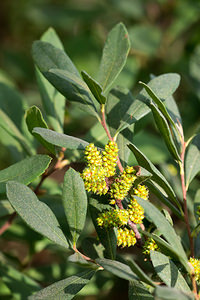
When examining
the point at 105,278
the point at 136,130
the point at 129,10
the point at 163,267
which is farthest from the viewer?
the point at 129,10

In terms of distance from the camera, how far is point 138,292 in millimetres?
783

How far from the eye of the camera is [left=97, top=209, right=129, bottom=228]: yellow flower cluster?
738 millimetres

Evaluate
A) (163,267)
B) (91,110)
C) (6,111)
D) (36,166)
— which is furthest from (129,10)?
(163,267)

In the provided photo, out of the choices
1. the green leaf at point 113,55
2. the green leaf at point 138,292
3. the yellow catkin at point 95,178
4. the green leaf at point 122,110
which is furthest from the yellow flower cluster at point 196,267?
the green leaf at point 113,55

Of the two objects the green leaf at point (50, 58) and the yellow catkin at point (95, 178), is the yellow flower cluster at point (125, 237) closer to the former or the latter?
the yellow catkin at point (95, 178)

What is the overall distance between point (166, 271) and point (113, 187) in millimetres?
185

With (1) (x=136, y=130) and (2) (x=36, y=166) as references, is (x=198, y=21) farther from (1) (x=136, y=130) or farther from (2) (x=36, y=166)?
(2) (x=36, y=166)

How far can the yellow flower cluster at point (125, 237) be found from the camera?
757 mm

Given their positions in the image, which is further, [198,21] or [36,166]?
[198,21]

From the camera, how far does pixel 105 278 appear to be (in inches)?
49.9

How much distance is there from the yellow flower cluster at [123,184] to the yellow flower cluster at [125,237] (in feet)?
0.21

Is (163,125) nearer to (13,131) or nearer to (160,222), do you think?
(160,222)

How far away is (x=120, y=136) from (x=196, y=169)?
0.21m

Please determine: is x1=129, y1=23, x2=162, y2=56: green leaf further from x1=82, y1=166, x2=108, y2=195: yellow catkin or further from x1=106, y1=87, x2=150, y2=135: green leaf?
x1=82, y1=166, x2=108, y2=195: yellow catkin
